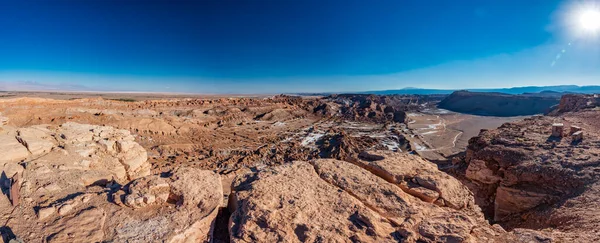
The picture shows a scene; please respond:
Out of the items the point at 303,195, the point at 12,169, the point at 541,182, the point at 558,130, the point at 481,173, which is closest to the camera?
→ the point at 303,195

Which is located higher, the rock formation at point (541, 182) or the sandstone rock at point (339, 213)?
the sandstone rock at point (339, 213)

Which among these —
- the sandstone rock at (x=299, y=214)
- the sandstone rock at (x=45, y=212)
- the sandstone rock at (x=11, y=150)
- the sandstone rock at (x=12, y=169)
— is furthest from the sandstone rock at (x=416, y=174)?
the sandstone rock at (x=11, y=150)

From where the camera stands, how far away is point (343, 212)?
154 inches

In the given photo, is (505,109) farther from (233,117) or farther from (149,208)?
(149,208)

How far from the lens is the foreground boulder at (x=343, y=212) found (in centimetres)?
349

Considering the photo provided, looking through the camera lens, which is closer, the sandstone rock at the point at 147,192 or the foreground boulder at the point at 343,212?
the foreground boulder at the point at 343,212

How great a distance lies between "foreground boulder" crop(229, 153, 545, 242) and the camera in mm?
3494

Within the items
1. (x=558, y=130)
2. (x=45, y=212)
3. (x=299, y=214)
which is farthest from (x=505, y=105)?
(x=45, y=212)

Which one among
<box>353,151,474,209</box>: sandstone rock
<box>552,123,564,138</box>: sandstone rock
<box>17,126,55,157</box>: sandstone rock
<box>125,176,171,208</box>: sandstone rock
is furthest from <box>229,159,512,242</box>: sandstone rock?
<box>552,123,564,138</box>: sandstone rock

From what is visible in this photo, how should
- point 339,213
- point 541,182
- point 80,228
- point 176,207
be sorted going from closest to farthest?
point 80,228 < point 339,213 < point 176,207 < point 541,182

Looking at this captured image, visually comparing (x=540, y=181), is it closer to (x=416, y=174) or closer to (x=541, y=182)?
(x=541, y=182)

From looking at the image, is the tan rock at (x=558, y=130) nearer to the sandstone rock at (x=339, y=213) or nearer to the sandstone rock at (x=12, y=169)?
the sandstone rock at (x=339, y=213)

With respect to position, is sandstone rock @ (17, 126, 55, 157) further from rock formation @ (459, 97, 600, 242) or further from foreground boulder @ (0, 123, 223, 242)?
rock formation @ (459, 97, 600, 242)

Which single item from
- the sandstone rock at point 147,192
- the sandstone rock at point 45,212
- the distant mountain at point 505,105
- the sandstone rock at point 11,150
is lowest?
the distant mountain at point 505,105
